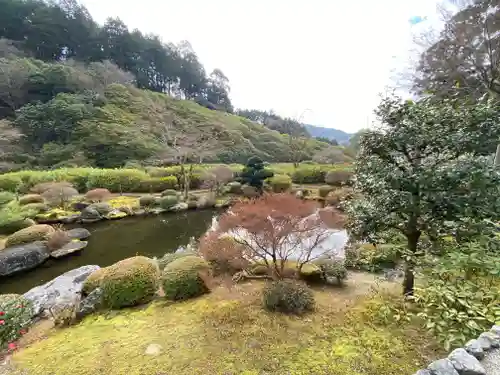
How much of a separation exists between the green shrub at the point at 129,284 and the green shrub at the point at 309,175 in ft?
53.2

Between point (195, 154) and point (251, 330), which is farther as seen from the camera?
point (195, 154)

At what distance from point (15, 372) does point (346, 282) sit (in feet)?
15.9

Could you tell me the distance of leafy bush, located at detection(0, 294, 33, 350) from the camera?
3586 mm

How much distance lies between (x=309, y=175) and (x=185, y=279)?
53.9 ft

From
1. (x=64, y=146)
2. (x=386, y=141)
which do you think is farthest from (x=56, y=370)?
(x=64, y=146)

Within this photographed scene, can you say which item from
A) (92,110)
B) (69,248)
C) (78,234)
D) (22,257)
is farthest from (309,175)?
(92,110)

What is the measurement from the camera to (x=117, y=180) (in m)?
16.6

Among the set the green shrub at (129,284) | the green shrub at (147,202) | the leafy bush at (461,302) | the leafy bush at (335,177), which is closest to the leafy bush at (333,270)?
the leafy bush at (461,302)

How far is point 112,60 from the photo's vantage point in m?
36.1

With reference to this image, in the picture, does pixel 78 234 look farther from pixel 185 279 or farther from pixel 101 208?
pixel 185 279

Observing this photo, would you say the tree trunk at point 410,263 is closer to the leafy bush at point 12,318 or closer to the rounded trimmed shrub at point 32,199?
the leafy bush at point 12,318

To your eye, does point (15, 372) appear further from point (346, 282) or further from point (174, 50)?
point (174, 50)

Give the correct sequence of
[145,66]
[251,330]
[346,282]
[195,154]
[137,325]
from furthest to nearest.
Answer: [145,66], [195,154], [346,282], [137,325], [251,330]

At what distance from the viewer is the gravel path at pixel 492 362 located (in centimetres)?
201
